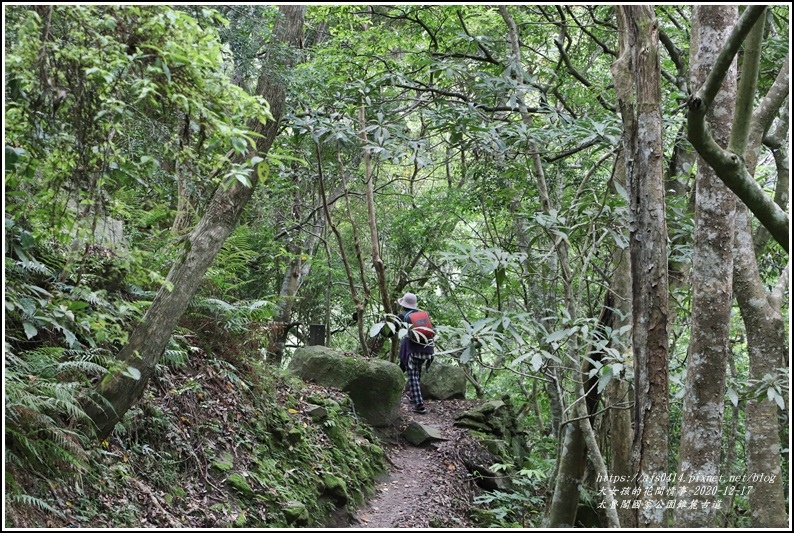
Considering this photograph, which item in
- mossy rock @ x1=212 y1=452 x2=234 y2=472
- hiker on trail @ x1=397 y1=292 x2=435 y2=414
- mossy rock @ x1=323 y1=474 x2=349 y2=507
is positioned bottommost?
mossy rock @ x1=323 y1=474 x2=349 y2=507

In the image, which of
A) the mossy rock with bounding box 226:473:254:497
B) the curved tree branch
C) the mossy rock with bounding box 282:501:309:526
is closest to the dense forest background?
the curved tree branch

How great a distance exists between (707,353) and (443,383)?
9389 millimetres

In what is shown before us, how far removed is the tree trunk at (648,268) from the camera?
387 cm

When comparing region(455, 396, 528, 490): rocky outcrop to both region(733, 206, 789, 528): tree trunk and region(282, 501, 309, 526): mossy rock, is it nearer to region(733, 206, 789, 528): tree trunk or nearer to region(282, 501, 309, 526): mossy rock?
region(733, 206, 789, 528): tree trunk

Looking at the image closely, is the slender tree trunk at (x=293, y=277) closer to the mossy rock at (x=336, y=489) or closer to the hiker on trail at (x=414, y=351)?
the hiker on trail at (x=414, y=351)

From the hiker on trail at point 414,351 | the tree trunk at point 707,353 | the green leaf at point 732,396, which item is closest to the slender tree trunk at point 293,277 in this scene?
the hiker on trail at point 414,351

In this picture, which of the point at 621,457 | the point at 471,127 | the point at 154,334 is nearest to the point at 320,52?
the point at 471,127

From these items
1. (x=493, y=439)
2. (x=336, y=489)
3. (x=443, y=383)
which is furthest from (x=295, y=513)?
(x=443, y=383)

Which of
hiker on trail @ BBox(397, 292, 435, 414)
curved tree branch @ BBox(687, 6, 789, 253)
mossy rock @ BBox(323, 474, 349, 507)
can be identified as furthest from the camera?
hiker on trail @ BBox(397, 292, 435, 414)

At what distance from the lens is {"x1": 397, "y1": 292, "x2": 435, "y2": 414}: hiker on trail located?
9469 millimetres

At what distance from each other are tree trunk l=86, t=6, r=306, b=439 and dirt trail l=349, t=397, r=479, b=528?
3018mm

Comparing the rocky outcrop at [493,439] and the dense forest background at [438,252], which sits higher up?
the dense forest background at [438,252]

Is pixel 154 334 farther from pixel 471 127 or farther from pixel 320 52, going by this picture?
pixel 320 52

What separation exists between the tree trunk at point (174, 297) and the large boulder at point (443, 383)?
816 cm
